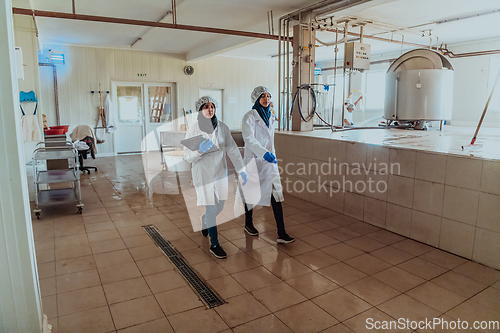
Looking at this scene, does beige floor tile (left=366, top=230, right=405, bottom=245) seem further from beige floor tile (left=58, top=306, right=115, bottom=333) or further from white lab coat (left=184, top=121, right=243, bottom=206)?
beige floor tile (left=58, top=306, right=115, bottom=333)

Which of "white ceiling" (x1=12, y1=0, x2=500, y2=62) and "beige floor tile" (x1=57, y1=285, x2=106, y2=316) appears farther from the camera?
"white ceiling" (x1=12, y1=0, x2=500, y2=62)

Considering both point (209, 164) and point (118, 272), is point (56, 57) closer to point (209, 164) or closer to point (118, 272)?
point (209, 164)

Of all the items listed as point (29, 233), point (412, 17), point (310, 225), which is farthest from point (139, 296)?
point (412, 17)

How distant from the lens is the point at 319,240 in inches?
126

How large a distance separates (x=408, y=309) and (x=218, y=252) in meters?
1.47

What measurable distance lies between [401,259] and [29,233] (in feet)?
8.62

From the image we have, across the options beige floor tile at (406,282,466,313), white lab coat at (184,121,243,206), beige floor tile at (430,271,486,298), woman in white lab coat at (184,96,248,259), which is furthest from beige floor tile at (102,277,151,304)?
beige floor tile at (430,271,486,298)

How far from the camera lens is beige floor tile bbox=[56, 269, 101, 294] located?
2.36m

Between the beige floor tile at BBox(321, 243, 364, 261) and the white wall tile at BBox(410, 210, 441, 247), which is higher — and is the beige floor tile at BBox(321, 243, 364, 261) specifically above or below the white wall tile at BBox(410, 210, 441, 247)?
below

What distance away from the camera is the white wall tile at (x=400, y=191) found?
317 centimetres

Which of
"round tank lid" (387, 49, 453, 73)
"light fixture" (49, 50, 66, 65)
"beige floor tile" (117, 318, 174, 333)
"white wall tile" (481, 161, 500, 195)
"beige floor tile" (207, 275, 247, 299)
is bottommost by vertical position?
"beige floor tile" (117, 318, 174, 333)

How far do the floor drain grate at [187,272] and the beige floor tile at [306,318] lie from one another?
1.41 feet

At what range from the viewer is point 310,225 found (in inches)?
142

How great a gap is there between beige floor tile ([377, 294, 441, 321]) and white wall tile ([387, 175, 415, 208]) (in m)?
1.21
